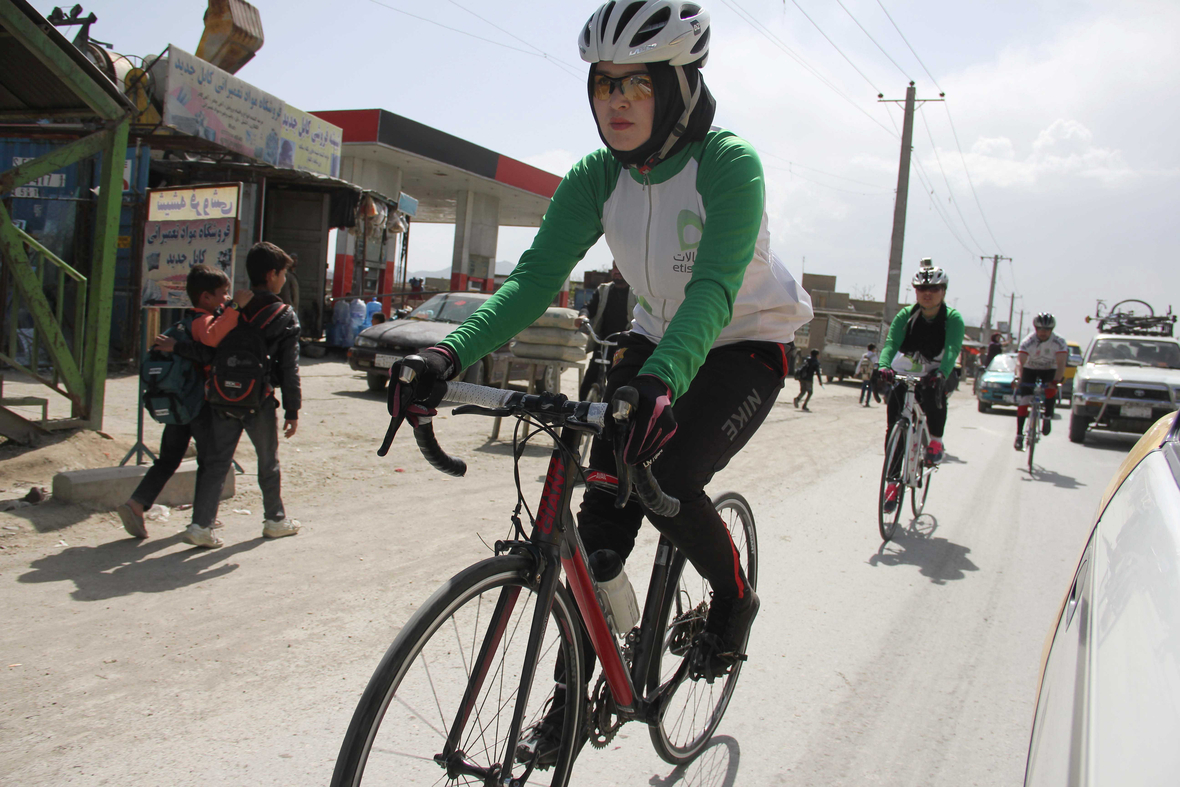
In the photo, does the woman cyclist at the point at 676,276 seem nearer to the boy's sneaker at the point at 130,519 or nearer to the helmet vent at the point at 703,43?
the helmet vent at the point at 703,43

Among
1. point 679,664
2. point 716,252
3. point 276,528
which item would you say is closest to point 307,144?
point 276,528

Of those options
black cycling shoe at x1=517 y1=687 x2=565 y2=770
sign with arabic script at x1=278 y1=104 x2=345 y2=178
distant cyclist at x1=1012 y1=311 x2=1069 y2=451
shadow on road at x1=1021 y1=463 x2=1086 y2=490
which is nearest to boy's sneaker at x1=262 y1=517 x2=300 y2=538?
black cycling shoe at x1=517 y1=687 x2=565 y2=770

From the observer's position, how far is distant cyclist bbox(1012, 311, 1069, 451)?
10.3m

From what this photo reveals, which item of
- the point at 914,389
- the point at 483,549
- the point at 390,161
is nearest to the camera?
the point at 483,549

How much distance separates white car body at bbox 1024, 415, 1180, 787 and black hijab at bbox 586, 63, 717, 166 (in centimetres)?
140

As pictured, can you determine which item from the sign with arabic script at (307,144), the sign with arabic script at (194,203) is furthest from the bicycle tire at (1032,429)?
the sign with arabic script at (307,144)

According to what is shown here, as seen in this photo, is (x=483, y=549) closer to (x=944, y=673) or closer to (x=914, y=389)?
(x=944, y=673)

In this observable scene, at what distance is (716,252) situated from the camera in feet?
6.57

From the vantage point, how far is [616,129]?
217cm

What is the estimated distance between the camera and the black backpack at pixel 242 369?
452 centimetres

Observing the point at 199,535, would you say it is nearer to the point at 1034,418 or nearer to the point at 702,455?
the point at 702,455

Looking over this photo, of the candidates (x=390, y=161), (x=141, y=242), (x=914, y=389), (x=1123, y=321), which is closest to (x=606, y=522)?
(x=914, y=389)

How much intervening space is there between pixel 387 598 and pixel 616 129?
8.61 feet

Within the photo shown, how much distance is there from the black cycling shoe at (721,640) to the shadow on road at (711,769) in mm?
366
